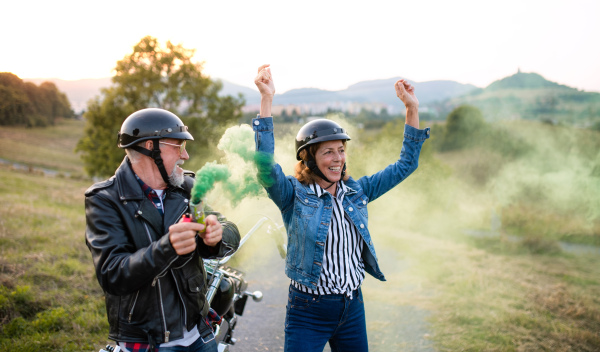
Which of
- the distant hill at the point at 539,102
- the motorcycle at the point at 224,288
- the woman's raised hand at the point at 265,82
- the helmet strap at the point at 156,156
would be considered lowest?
the motorcycle at the point at 224,288

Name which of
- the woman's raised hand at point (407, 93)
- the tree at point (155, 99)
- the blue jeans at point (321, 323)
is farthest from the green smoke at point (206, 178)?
the tree at point (155, 99)

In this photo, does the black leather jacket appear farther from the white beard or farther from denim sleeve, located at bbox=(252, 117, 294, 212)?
denim sleeve, located at bbox=(252, 117, 294, 212)

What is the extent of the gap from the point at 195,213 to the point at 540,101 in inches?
1371

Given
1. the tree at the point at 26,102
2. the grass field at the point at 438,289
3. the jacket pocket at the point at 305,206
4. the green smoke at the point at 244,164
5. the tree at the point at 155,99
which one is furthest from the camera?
the tree at the point at 155,99

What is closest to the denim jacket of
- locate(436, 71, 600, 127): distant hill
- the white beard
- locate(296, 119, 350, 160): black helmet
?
locate(296, 119, 350, 160): black helmet

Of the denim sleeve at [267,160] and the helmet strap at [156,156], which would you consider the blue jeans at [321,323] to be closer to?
the denim sleeve at [267,160]

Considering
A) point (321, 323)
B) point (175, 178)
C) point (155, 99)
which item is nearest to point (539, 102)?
point (155, 99)

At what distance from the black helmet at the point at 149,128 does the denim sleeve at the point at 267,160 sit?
1.51 feet

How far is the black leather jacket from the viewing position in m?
2.15

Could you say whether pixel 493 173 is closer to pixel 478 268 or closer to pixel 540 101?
pixel 540 101

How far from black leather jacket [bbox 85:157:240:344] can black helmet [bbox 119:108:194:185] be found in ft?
0.44

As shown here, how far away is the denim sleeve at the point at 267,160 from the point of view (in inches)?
109

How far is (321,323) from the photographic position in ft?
9.71

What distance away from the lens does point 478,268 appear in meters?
9.08
